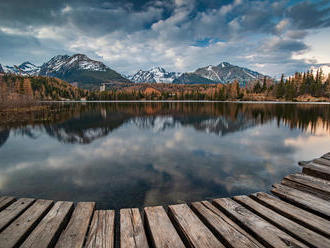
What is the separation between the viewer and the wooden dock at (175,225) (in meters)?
3.71

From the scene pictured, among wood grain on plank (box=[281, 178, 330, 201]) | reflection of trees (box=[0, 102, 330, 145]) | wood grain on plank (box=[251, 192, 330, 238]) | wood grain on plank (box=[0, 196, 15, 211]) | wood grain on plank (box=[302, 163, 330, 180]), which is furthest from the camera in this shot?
reflection of trees (box=[0, 102, 330, 145])

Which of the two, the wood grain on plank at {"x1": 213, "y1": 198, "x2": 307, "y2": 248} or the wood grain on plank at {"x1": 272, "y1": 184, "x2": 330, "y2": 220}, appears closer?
the wood grain on plank at {"x1": 213, "y1": 198, "x2": 307, "y2": 248}

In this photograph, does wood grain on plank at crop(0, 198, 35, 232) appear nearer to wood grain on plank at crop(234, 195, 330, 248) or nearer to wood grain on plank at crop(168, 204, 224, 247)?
wood grain on plank at crop(168, 204, 224, 247)

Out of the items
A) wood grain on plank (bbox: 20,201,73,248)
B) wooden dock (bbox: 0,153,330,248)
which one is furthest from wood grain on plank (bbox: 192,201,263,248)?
wood grain on plank (bbox: 20,201,73,248)

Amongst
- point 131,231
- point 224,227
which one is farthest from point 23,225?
point 224,227

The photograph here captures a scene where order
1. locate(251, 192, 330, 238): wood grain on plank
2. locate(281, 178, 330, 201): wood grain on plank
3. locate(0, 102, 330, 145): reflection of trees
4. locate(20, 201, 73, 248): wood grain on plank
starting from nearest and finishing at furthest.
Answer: locate(20, 201, 73, 248): wood grain on plank, locate(251, 192, 330, 238): wood grain on plank, locate(281, 178, 330, 201): wood grain on plank, locate(0, 102, 330, 145): reflection of trees

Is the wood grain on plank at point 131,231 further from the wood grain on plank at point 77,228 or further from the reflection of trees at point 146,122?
the reflection of trees at point 146,122

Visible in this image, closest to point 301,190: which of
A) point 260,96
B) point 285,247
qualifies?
point 285,247

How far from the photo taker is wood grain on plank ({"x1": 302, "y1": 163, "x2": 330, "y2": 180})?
825cm

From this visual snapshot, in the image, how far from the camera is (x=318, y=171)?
27.9 ft

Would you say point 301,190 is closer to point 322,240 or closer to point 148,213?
point 322,240

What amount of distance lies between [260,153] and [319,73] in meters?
209

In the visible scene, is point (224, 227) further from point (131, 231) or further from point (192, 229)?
point (131, 231)

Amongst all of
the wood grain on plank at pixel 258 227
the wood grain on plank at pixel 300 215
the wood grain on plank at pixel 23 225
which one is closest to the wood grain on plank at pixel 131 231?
the wood grain on plank at pixel 23 225
